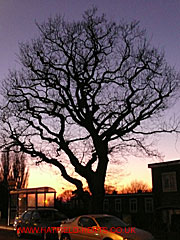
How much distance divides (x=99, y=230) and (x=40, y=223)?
582 cm

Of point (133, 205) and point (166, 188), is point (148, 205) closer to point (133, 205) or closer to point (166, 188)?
point (133, 205)

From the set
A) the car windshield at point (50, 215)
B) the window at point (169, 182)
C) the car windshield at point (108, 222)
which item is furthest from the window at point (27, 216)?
the window at point (169, 182)

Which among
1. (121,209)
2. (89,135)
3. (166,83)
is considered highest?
(166,83)

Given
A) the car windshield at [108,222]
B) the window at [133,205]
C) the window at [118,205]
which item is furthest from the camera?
the window at [118,205]

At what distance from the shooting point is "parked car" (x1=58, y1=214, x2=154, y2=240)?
11.9 metres

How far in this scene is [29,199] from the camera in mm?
26484

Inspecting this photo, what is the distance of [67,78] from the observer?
23.6 m

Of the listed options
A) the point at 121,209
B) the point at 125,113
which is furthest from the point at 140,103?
the point at 121,209

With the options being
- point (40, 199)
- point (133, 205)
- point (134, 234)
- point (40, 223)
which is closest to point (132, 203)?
point (133, 205)

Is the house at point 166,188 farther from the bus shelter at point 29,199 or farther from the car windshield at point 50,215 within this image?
the car windshield at point 50,215

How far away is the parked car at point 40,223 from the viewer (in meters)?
16.9

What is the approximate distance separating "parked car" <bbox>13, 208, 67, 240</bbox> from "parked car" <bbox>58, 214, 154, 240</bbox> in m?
2.47

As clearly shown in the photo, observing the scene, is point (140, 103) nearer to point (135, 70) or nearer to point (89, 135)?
point (135, 70)

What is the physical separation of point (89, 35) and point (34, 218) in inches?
526
